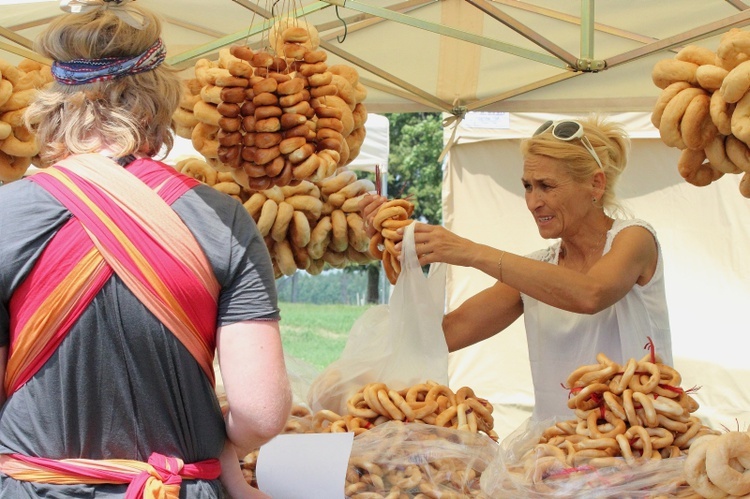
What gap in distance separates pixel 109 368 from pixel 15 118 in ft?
4.40

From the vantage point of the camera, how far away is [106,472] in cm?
134

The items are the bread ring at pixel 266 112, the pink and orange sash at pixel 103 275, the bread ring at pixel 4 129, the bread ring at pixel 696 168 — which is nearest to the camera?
the pink and orange sash at pixel 103 275

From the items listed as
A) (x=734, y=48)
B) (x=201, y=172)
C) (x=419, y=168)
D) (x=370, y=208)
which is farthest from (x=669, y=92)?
(x=419, y=168)

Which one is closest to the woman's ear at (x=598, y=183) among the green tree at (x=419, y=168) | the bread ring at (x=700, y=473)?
the bread ring at (x=700, y=473)

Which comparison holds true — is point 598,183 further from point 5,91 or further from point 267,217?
point 5,91

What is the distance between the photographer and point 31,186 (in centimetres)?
134

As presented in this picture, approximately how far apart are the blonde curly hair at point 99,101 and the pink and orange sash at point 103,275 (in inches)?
2.3

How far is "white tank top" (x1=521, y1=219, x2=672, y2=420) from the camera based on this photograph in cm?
261

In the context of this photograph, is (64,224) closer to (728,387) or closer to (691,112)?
(691,112)

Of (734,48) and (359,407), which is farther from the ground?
(734,48)

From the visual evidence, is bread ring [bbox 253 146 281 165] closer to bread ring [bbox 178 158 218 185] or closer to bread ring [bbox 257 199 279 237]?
bread ring [bbox 257 199 279 237]

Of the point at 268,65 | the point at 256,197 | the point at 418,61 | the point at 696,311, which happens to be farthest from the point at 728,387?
the point at 268,65

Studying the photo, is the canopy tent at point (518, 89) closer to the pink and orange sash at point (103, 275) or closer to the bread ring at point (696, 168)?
the bread ring at point (696, 168)

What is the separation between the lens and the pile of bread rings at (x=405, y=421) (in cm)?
202
